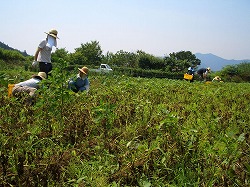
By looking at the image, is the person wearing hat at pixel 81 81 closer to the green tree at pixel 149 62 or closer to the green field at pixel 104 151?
the green field at pixel 104 151

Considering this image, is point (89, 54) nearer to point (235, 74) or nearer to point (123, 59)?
point (123, 59)

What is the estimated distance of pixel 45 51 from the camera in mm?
6680

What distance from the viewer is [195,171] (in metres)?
2.42

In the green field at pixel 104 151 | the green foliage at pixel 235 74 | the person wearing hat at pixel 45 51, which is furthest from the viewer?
the green foliage at pixel 235 74

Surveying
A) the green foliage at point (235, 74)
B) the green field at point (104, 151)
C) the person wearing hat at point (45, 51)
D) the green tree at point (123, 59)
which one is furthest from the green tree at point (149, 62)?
the green field at point (104, 151)

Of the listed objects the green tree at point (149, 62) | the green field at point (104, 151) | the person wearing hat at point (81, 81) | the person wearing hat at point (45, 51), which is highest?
the green tree at point (149, 62)

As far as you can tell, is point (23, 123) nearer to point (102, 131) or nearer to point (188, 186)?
point (102, 131)

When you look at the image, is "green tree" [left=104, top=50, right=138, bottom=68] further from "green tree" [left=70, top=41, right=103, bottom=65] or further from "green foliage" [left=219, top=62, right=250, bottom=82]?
"green foliage" [left=219, top=62, right=250, bottom=82]

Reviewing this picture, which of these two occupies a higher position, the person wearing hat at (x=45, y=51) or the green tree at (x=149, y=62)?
the green tree at (x=149, y=62)

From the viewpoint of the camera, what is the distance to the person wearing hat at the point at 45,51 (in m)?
6.61

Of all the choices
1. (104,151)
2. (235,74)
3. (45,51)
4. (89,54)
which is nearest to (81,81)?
(45,51)

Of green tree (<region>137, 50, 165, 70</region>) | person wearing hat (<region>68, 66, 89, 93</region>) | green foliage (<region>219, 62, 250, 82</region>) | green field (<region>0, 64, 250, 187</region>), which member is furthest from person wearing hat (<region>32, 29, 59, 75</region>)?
green tree (<region>137, 50, 165, 70</region>)

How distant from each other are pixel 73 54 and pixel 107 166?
56.9 metres

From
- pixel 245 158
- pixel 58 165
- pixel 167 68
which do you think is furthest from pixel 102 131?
pixel 167 68
